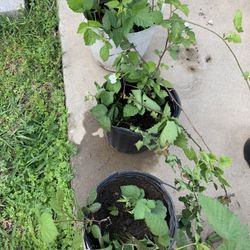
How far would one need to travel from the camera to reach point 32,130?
201 centimetres

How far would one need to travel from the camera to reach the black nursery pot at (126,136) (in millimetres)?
1769

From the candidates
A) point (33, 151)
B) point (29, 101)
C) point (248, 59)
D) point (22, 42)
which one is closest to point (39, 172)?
point (33, 151)

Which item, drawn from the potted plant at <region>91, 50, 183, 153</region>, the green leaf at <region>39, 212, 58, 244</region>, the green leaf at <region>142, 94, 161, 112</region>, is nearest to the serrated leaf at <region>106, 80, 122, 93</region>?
the potted plant at <region>91, 50, 183, 153</region>

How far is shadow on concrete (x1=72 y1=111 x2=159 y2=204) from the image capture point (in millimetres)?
1931

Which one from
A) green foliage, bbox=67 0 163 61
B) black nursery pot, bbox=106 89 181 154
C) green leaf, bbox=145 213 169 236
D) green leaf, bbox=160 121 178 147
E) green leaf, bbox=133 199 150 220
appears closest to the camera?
green leaf, bbox=145 213 169 236

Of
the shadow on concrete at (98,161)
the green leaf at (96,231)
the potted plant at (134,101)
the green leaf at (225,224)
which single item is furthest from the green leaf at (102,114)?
the green leaf at (225,224)

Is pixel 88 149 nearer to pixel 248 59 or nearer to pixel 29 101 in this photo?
pixel 29 101

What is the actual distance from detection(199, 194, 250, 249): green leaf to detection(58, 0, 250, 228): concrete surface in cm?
98

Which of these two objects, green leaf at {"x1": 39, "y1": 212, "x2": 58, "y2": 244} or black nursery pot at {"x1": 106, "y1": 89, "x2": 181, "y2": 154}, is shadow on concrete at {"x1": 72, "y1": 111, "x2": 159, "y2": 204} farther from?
green leaf at {"x1": 39, "y1": 212, "x2": 58, "y2": 244}

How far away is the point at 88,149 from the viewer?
1.99m

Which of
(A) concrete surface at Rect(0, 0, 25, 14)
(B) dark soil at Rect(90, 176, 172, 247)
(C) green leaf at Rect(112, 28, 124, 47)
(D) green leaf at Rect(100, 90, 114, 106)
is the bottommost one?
(B) dark soil at Rect(90, 176, 172, 247)

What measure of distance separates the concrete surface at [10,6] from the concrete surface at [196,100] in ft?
0.74

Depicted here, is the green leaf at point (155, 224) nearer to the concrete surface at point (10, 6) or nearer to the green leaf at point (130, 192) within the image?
the green leaf at point (130, 192)

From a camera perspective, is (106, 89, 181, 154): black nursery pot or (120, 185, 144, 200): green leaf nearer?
(120, 185, 144, 200): green leaf
